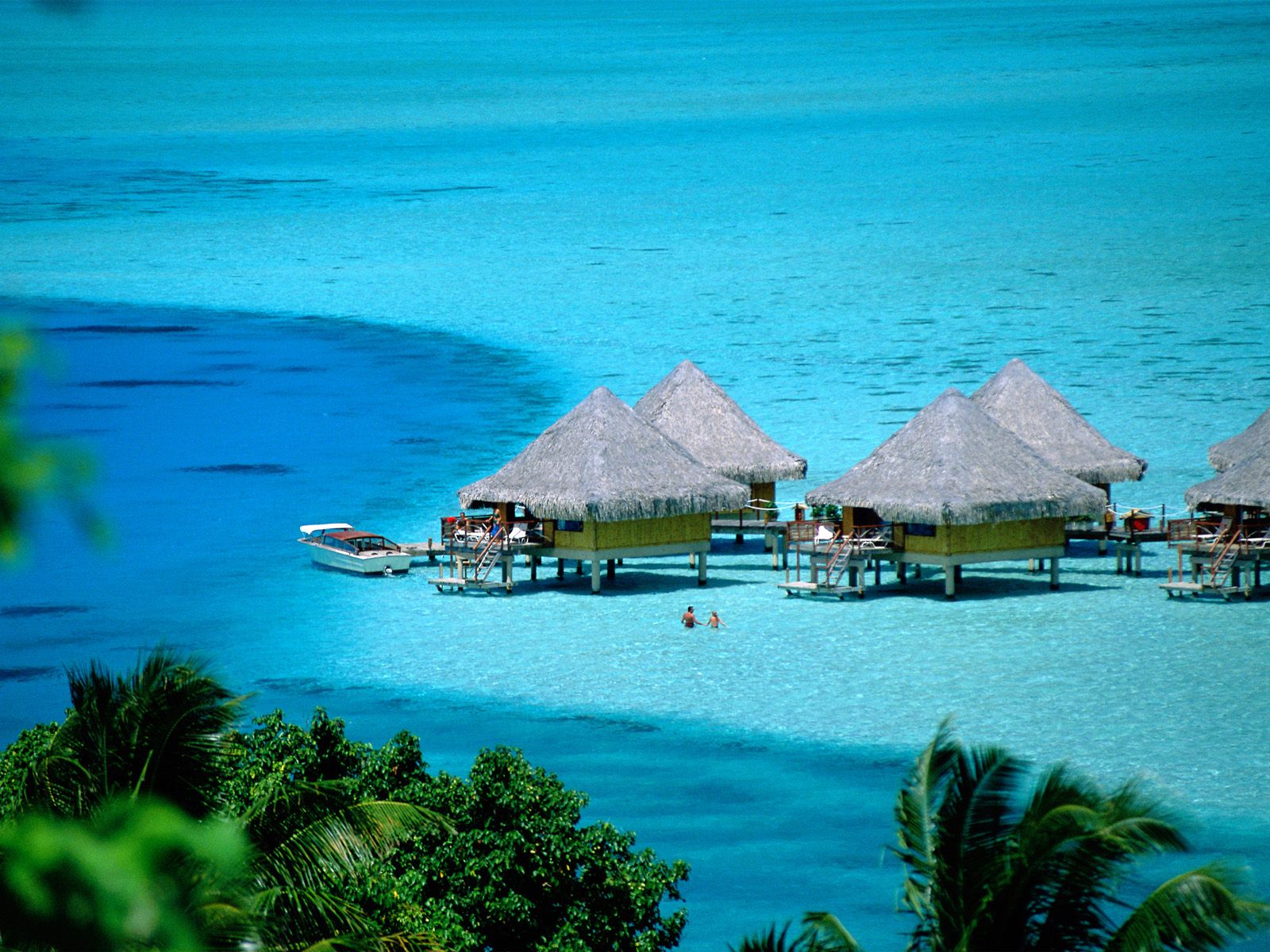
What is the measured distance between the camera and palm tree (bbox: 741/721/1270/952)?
6.52 metres

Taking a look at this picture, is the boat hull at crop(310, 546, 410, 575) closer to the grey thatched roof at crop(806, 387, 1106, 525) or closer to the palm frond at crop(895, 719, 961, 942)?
the grey thatched roof at crop(806, 387, 1106, 525)

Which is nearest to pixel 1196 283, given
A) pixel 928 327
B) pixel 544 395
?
pixel 928 327

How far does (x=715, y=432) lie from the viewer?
27016mm

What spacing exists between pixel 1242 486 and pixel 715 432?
724 cm

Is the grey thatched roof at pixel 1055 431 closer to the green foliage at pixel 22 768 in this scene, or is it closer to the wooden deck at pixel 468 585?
the wooden deck at pixel 468 585

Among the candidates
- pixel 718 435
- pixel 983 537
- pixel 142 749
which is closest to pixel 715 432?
pixel 718 435

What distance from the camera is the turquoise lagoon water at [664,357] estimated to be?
18.2 meters

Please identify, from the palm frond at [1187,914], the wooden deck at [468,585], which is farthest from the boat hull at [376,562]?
the palm frond at [1187,914]

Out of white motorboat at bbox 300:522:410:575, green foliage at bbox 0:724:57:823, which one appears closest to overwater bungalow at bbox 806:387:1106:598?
white motorboat at bbox 300:522:410:575

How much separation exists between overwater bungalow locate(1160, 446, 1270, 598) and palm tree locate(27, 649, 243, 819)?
17.6 meters

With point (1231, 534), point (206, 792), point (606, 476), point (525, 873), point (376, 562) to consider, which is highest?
point (606, 476)

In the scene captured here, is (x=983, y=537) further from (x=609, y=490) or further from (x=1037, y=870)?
(x=1037, y=870)

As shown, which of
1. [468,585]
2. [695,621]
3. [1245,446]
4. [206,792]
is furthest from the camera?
[1245,446]

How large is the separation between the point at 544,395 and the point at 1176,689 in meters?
26.8
